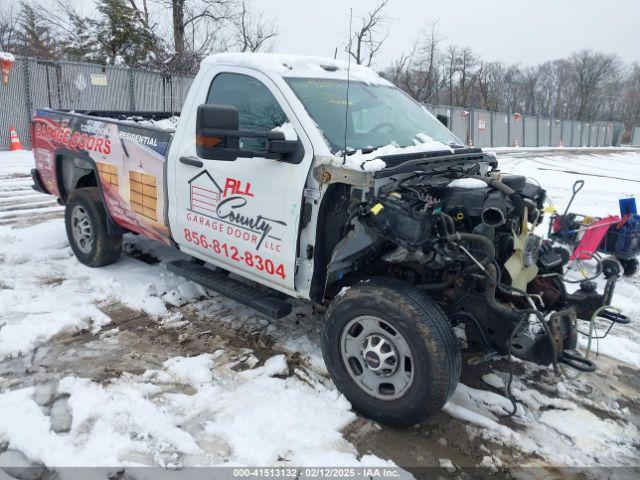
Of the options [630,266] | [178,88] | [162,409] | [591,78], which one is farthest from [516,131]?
[591,78]

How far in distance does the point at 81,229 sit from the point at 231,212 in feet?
8.37

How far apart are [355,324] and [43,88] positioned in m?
15.6

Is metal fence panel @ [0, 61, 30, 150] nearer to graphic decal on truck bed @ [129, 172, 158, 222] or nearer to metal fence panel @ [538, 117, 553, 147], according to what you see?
graphic decal on truck bed @ [129, 172, 158, 222]

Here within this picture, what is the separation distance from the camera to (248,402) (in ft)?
10.9

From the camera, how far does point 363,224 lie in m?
3.27

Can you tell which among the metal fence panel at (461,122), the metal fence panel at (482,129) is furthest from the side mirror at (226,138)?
the metal fence panel at (482,129)

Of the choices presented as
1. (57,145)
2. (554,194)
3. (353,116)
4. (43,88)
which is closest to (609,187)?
(554,194)

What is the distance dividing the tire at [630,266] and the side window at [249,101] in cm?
469

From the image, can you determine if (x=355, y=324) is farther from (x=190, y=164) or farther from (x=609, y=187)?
(x=609, y=187)

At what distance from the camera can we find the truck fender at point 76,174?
5.30 meters

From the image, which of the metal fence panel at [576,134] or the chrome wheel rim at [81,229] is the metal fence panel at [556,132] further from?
the chrome wheel rim at [81,229]

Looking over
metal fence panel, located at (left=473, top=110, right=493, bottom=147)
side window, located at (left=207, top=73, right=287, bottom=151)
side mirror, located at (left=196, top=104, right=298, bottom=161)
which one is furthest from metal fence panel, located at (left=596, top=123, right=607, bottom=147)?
side mirror, located at (left=196, top=104, right=298, bottom=161)

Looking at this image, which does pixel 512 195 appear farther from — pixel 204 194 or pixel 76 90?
pixel 76 90

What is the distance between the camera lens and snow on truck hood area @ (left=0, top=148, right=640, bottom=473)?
2.88m
